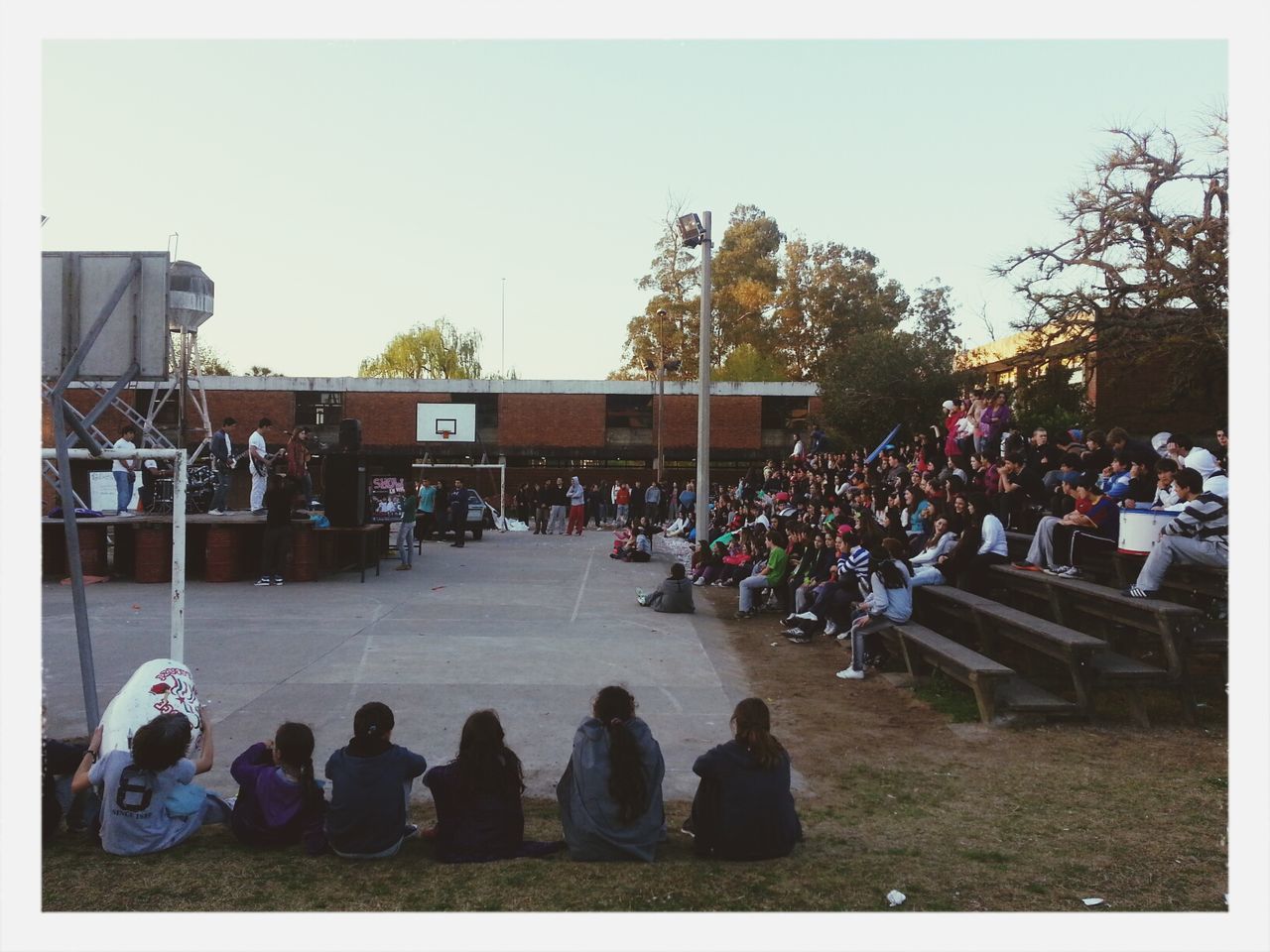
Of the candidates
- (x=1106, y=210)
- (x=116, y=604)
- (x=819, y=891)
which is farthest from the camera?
(x=1106, y=210)

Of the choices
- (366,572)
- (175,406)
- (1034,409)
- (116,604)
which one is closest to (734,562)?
(366,572)

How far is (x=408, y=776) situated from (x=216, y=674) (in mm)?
4978

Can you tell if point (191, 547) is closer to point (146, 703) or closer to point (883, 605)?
point (883, 605)

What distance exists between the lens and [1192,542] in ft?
26.8

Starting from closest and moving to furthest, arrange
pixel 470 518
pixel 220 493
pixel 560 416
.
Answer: pixel 220 493, pixel 470 518, pixel 560 416

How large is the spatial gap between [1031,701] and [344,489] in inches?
491

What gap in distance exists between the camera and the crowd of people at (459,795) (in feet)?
16.0

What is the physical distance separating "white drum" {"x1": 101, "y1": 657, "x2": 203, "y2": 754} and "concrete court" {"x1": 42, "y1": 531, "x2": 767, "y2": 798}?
99 centimetres

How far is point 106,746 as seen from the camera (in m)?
5.11

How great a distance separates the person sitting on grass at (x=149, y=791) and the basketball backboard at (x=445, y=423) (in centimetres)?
3943

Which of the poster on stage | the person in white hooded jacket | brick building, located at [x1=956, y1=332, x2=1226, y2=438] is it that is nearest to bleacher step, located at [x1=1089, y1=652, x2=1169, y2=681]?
the poster on stage

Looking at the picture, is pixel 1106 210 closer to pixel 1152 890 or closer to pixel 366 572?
pixel 366 572

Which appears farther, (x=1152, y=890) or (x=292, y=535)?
(x=292, y=535)

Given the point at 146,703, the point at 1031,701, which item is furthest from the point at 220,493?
the point at 1031,701
